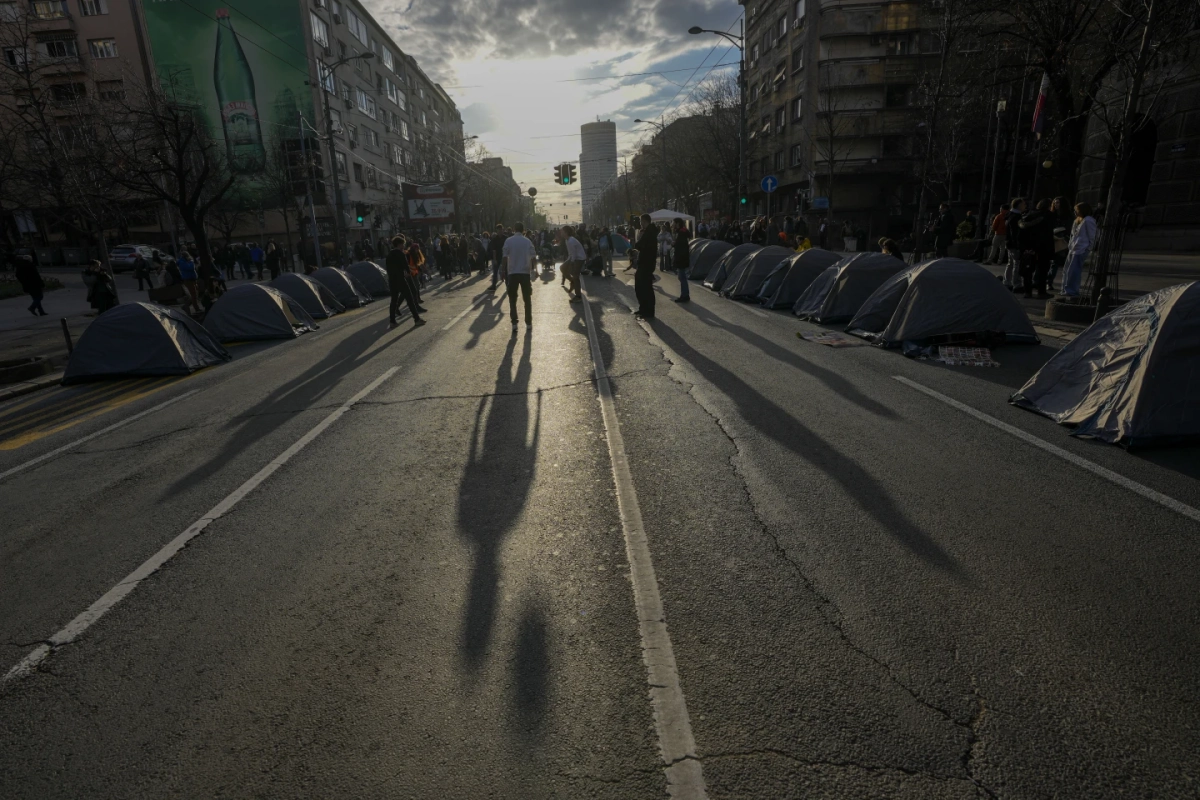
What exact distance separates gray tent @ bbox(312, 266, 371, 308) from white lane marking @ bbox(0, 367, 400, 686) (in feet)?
45.3

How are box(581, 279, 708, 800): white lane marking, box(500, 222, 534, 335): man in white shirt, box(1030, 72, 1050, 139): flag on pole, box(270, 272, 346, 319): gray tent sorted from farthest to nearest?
box(270, 272, 346, 319): gray tent < box(1030, 72, 1050, 139): flag on pole < box(500, 222, 534, 335): man in white shirt < box(581, 279, 708, 800): white lane marking

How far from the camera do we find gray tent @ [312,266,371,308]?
61.5ft

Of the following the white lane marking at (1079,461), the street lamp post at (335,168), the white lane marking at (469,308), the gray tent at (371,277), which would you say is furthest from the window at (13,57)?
the white lane marking at (1079,461)

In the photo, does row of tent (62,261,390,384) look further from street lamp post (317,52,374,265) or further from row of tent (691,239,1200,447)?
street lamp post (317,52,374,265)

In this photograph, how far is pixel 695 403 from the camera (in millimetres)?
6758

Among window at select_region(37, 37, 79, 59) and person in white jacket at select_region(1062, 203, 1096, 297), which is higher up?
window at select_region(37, 37, 79, 59)

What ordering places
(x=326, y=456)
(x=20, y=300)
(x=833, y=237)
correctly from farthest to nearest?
(x=833, y=237)
(x=20, y=300)
(x=326, y=456)

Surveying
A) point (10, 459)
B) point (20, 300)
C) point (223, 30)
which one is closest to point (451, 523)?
point (10, 459)

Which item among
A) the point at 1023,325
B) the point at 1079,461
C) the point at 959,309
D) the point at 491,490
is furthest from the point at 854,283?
the point at 491,490

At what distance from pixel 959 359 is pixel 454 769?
803 cm

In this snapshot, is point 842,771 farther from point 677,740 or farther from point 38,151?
point 38,151

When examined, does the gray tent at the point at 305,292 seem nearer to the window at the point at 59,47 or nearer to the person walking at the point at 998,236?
the person walking at the point at 998,236

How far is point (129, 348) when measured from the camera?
10.2 metres

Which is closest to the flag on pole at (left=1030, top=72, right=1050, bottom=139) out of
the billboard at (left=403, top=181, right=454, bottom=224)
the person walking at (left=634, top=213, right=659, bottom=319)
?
the person walking at (left=634, top=213, right=659, bottom=319)
